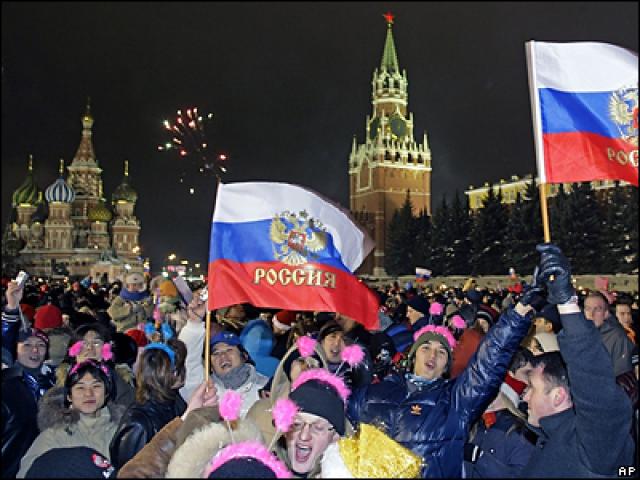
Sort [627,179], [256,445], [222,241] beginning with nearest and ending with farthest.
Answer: [256,445] → [627,179] → [222,241]

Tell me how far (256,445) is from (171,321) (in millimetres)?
6033

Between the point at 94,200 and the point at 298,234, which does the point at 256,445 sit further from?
the point at 94,200

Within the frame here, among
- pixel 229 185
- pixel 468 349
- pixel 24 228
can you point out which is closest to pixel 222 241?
pixel 229 185

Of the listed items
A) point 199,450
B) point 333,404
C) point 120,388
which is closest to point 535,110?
point 333,404

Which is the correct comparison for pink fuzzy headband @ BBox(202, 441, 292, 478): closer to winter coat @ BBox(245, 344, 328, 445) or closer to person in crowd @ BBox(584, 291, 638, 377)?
winter coat @ BBox(245, 344, 328, 445)

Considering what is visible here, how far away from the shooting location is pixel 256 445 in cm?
214

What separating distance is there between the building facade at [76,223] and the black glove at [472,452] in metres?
75.8

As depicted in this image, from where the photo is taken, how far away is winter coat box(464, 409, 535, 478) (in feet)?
10.5

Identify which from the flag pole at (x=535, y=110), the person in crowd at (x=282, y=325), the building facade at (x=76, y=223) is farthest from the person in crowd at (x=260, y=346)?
the building facade at (x=76, y=223)

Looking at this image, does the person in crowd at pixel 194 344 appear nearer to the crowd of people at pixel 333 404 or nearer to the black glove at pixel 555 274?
the crowd of people at pixel 333 404

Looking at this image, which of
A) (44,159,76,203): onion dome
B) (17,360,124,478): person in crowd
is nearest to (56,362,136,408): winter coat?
(17,360,124,478): person in crowd

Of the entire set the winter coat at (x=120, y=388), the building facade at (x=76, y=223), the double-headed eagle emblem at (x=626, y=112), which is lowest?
the winter coat at (x=120, y=388)

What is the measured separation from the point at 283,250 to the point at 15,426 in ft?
6.32

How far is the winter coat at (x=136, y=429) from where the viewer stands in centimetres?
332
